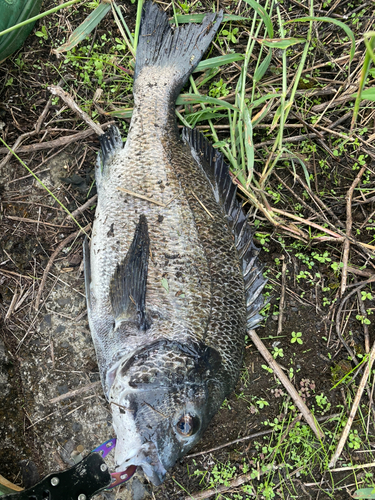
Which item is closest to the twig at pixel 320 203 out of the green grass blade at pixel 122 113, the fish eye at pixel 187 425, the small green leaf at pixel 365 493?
the green grass blade at pixel 122 113

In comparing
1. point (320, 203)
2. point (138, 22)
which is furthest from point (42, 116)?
point (320, 203)

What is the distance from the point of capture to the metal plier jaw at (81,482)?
2.20 meters

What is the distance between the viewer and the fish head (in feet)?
6.71

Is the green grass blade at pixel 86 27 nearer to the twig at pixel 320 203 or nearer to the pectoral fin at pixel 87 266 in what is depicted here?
the pectoral fin at pixel 87 266

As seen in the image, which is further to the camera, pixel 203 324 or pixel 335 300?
pixel 335 300

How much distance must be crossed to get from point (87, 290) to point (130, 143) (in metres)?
1.16

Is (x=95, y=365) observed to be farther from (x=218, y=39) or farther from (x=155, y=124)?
(x=218, y=39)

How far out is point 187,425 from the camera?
84.4 inches

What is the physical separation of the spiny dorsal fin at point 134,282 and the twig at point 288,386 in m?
1.17

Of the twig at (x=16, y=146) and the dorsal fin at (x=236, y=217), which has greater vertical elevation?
the twig at (x=16, y=146)

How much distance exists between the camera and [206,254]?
2.45 metres

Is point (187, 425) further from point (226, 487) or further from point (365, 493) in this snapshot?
point (365, 493)

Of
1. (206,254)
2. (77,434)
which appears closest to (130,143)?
(206,254)

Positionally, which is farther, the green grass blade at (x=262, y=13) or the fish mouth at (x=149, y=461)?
the green grass blade at (x=262, y=13)
